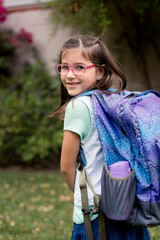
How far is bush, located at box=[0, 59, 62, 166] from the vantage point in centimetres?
619

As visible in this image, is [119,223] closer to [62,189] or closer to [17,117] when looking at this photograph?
[62,189]

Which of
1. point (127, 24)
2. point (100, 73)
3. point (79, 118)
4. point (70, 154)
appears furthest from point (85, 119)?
point (127, 24)

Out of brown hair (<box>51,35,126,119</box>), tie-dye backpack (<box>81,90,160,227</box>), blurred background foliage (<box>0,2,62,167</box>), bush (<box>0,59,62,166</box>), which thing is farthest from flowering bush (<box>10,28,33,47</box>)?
tie-dye backpack (<box>81,90,160,227</box>)

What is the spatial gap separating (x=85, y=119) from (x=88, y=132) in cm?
6

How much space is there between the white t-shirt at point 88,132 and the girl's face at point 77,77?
121 millimetres

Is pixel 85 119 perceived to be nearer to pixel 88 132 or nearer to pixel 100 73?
pixel 88 132

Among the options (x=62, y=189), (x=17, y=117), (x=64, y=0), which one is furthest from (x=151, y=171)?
(x=17, y=117)

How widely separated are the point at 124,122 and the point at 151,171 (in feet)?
0.74

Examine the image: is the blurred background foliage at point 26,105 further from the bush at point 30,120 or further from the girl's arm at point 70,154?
the girl's arm at point 70,154

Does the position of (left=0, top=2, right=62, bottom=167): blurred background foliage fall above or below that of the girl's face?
below

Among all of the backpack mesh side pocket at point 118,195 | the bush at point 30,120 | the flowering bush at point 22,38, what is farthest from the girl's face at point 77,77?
the flowering bush at point 22,38

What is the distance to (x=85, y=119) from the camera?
58.0 inches

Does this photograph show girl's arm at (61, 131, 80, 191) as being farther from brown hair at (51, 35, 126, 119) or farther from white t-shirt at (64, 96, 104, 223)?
brown hair at (51, 35, 126, 119)

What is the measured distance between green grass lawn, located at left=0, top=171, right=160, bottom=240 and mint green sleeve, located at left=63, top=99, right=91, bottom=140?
6.16 ft
